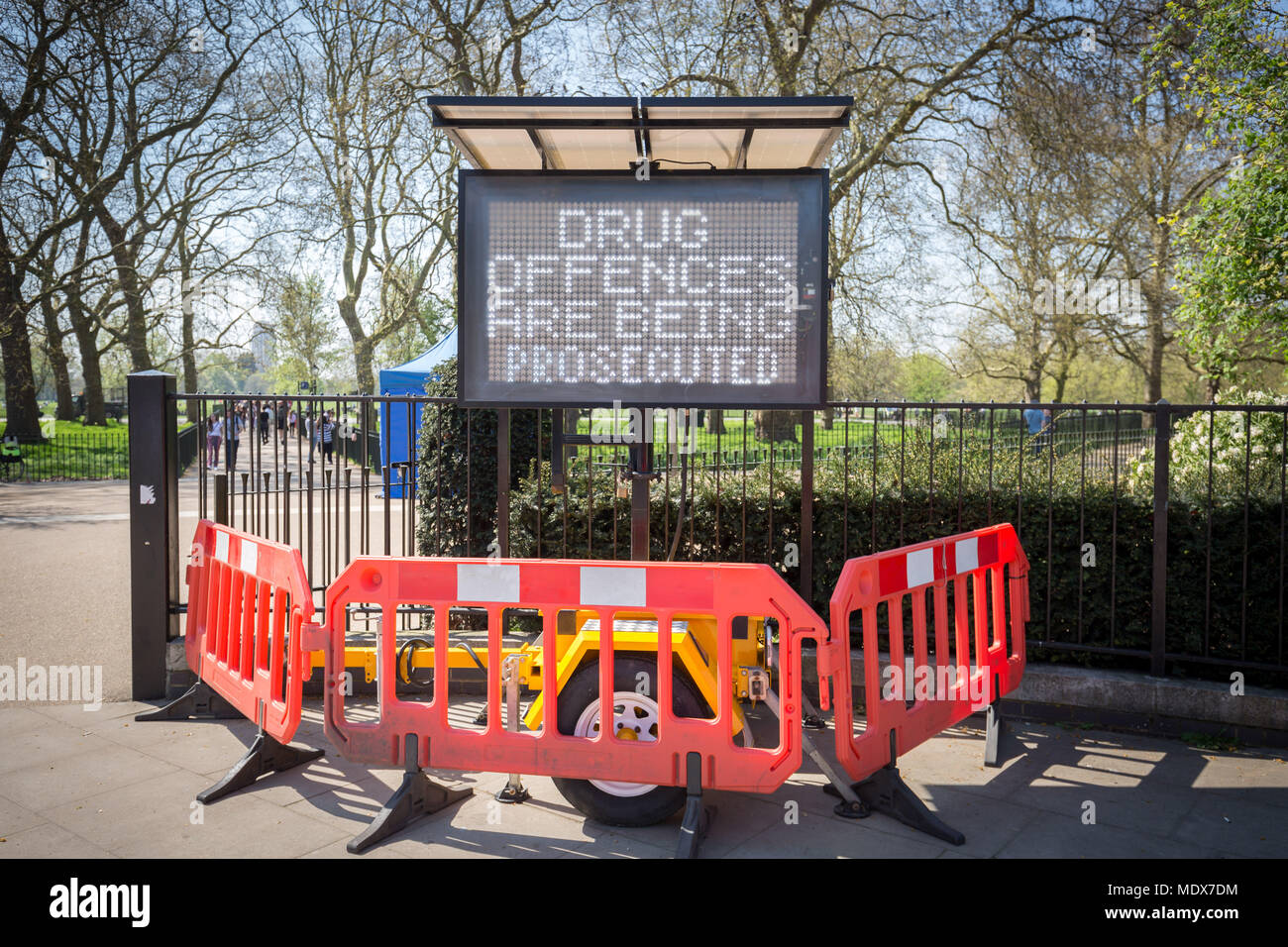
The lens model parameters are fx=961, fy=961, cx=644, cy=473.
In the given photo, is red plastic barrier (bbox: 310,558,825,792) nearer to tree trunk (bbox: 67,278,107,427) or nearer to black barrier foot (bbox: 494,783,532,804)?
black barrier foot (bbox: 494,783,532,804)

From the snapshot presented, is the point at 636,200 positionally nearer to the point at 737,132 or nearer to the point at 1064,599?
the point at 737,132

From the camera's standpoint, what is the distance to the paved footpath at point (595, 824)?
4086 mm

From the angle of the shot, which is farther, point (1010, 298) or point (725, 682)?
point (1010, 298)

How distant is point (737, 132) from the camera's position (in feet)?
15.6

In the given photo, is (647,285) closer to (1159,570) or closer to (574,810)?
(574,810)

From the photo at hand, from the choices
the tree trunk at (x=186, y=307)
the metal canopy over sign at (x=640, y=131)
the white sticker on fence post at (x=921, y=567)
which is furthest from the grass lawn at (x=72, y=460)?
the white sticker on fence post at (x=921, y=567)

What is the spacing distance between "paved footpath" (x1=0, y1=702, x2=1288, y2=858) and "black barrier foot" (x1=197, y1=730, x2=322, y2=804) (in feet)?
0.20

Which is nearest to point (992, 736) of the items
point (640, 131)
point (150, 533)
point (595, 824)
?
point (595, 824)

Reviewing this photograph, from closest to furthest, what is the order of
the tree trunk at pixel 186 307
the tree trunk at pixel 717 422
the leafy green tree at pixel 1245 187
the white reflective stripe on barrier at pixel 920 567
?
the white reflective stripe on barrier at pixel 920 567, the tree trunk at pixel 717 422, the leafy green tree at pixel 1245 187, the tree trunk at pixel 186 307

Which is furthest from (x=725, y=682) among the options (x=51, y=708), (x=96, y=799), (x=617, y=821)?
(x=51, y=708)

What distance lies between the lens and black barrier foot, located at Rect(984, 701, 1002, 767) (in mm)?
5199

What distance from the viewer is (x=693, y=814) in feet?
13.2

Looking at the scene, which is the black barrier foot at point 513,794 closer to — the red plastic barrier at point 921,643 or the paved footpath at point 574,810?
the paved footpath at point 574,810
